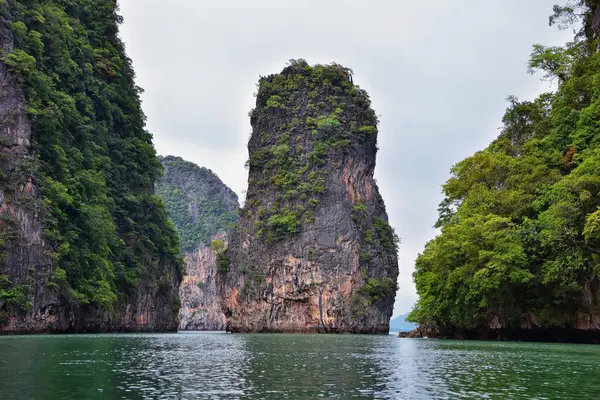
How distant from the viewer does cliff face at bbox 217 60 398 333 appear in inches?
2726

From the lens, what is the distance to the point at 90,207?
1892 inches

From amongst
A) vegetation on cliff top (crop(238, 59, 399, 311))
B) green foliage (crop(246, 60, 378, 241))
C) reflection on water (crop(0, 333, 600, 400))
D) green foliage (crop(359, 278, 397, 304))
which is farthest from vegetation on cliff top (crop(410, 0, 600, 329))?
green foliage (crop(246, 60, 378, 241))

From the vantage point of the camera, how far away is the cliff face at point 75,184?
40.8m

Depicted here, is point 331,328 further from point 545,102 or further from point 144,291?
point 545,102

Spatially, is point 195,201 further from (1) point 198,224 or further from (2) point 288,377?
(2) point 288,377

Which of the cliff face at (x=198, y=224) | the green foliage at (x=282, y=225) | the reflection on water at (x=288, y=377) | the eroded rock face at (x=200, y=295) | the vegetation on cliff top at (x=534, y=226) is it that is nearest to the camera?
the reflection on water at (x=288, y=377)

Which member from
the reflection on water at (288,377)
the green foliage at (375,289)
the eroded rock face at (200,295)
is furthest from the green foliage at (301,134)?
the eroded rock face at (200,295)

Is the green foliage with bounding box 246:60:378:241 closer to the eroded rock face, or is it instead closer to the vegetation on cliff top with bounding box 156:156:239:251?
the eroded rock face

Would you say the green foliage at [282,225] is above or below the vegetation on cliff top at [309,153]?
below

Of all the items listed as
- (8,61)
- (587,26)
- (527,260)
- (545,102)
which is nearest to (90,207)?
(8,61)

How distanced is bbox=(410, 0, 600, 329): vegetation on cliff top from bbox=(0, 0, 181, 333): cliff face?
85.9 ft

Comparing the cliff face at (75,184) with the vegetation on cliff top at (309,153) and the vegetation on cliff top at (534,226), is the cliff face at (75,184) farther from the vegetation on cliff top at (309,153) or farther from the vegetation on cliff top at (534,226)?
the vegetation on cliff top at (534,226)

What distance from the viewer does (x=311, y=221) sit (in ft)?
236

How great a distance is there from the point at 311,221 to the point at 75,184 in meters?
31.3
